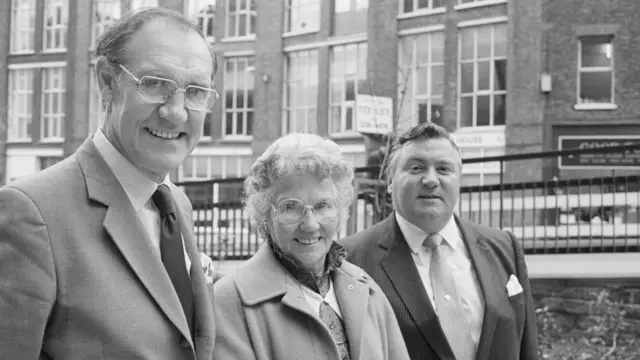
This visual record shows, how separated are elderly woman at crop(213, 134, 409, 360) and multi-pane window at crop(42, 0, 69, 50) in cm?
2853

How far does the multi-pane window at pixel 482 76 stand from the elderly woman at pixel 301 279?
16979 mm

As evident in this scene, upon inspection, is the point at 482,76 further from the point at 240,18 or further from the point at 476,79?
the point at 240,18

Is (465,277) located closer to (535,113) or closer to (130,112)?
(130,112)

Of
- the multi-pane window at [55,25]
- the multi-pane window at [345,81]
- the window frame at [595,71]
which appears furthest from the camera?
the multi-pane window at [55,25]

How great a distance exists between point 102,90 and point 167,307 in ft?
Answer: 1.58

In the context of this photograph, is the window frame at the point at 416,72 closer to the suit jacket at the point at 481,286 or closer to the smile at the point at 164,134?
the suit jacket at the point at 481,286

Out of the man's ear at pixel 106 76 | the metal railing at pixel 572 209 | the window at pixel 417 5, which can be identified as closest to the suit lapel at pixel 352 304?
the man's ear at pixel 106 76

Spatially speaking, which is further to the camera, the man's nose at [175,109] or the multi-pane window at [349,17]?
the multi-pane window at [349,17]

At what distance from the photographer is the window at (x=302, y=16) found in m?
23.0

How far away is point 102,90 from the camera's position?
1.65 meters

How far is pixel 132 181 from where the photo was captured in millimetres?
1663

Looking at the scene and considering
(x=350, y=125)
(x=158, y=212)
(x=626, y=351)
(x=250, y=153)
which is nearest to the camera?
(x=158, y=212)

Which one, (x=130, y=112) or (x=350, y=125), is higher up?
(x=350, y=125)

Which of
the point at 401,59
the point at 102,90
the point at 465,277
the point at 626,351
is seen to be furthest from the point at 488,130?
the point at 102,90
